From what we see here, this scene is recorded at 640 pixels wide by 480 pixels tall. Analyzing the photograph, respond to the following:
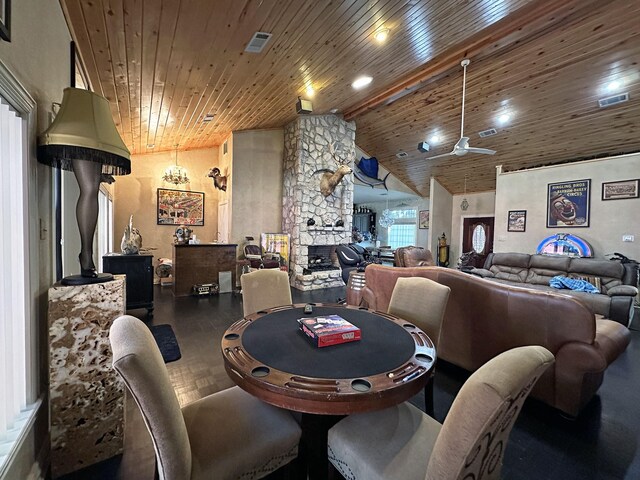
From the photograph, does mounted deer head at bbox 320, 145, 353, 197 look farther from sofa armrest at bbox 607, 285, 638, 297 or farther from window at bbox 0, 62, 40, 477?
window at bbox 0, 62, 40, 477

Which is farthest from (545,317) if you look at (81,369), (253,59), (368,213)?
(368,213)

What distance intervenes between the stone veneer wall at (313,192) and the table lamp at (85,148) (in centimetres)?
464

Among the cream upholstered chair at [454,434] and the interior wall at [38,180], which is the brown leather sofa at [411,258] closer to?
the cream upholstered chair at [454,434]

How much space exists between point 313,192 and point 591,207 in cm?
594

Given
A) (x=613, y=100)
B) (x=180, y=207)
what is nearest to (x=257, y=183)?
(x=180, y=207)

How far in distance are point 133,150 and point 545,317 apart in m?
7.60

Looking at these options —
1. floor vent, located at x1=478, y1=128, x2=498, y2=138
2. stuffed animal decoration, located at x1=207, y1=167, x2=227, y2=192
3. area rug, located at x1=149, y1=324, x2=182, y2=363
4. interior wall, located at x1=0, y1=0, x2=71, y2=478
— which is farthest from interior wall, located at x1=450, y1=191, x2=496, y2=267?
interior wall, located at x1=0, y1=0, x2=71, y2=478

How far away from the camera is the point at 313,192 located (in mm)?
6484

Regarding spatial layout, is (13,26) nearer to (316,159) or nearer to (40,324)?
(40,324)

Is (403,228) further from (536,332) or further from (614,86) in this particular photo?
(536,332)

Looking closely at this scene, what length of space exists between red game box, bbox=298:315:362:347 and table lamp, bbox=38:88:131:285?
128 centimetres

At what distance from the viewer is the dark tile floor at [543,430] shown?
5.29 ft

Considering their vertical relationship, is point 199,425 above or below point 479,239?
below

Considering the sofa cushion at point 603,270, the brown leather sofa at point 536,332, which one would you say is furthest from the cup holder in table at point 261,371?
the sofa cushion at point 603,270
